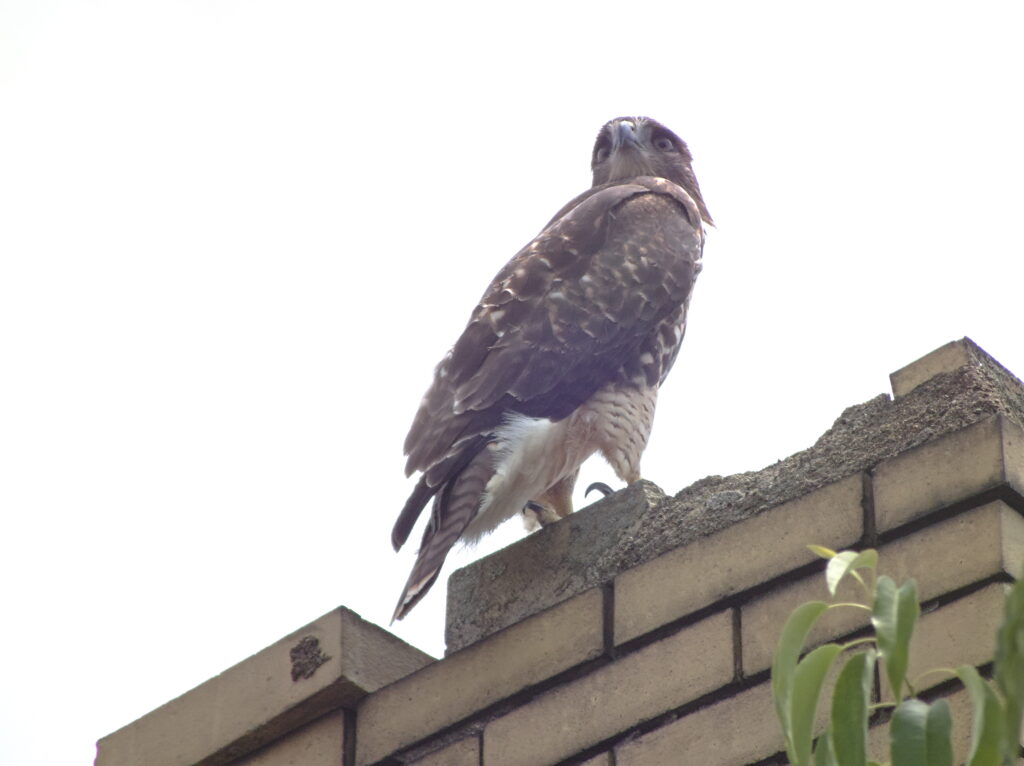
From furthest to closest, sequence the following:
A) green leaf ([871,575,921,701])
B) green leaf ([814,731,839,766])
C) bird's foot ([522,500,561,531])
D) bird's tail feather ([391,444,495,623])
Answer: bird's foot ([522,500,561,531]) < bird's tail feather ([391,444,495,623]) < green leaf ([814,731,839,766]) < green leaf ([871,575,921,701])

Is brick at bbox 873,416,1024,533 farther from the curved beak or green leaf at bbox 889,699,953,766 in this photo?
the curved beak

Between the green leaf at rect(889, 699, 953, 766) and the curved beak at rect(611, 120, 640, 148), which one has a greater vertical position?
the curved beak at rect(611, 120, 640, 148)

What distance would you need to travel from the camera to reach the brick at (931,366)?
2.70 meters

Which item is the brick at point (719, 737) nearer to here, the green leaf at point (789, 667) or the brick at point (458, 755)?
the brick at point (458, 755)

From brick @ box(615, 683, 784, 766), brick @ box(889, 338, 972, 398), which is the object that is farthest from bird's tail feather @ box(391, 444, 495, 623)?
brick @ box(889, 338, 972, 398)

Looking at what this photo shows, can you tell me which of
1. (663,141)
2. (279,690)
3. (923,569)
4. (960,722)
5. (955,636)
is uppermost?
(663,141)

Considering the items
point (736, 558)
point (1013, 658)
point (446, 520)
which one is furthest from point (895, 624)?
point (446, 520)

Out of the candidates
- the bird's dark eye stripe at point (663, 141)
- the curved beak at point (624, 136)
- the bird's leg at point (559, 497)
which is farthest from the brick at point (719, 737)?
the bird's dark eye stripe at point (663, 141)

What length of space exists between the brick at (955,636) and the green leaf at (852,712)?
792 mm

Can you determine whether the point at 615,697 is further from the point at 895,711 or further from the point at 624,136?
the point at 624,136

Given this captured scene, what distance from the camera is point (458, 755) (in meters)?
2.77

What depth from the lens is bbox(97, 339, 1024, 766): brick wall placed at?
2.38 meters

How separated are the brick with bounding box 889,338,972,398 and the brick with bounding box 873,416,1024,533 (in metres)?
0.24

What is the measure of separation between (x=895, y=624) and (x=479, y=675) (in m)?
1.59
